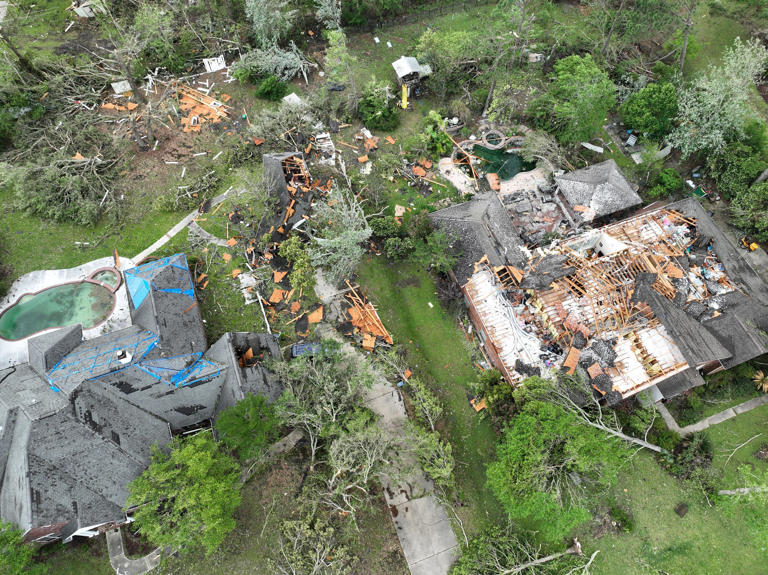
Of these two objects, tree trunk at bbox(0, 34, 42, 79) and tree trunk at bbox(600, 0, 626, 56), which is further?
tree trunk at bbox(600, 0, 626, 56)

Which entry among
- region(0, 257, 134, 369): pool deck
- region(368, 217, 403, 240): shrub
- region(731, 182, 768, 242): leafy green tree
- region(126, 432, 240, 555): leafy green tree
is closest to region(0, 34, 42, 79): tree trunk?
region(0, 257, 134, 369): pool deck

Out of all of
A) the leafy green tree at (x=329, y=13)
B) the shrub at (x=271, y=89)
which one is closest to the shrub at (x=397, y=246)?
the shrub at (x=271, y=89)

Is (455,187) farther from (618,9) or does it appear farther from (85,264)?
(85,264)

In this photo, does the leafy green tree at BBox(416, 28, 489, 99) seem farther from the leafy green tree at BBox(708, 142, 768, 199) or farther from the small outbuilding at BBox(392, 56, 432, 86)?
the leafy green tree at BBox(708, 142, 768, 199)

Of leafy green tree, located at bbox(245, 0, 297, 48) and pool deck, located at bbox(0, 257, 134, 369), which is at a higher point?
leafy green tree, located at bbox(245, 0, 297, 48)

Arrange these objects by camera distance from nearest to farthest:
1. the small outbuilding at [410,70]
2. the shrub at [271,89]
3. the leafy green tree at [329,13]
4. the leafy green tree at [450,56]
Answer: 1. the leafy green tree at [450,56]
2. the shrub at [271,89]
3. the small outbuilding at [410,70]
4. the leafy green tree at [329,13]

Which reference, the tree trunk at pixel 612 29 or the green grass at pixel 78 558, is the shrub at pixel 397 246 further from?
the tree trunk at pixel 612 29
